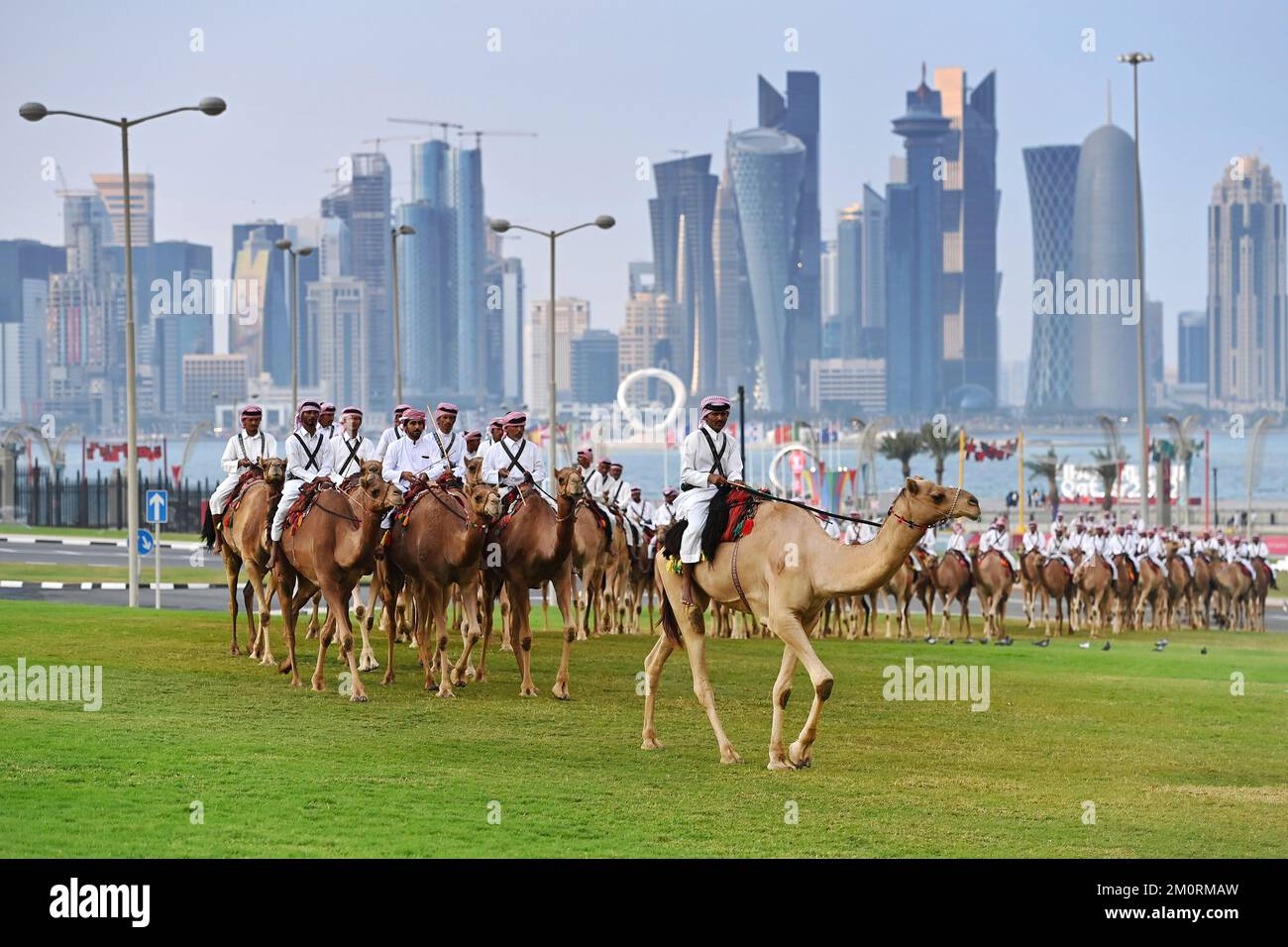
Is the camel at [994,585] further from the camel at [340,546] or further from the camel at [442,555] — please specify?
the camel at [340,546]

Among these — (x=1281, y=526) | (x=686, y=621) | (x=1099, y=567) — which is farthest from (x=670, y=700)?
(x=1281, y=526)

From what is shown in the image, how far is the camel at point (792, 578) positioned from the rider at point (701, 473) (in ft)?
0.69

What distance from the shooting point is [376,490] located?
19.5 metres

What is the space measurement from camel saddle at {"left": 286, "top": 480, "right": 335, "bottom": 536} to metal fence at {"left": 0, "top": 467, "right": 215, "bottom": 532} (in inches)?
2009

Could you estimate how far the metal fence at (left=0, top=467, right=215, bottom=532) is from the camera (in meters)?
73.1

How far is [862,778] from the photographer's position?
16.1 metres

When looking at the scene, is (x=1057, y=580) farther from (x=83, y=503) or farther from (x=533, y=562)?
(x=83, y=503)

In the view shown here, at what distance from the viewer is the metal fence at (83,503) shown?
73062 millimetres

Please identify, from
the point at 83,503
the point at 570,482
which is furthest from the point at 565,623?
the point at 83,503

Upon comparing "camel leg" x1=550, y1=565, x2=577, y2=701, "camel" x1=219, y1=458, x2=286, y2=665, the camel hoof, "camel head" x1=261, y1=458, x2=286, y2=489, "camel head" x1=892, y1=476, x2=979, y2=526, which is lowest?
the camel hoof

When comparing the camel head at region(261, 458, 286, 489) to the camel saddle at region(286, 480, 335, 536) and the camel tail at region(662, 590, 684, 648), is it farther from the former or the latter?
the camel tail at region(662, 590, 684, 648)

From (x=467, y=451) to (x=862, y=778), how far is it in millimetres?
10006

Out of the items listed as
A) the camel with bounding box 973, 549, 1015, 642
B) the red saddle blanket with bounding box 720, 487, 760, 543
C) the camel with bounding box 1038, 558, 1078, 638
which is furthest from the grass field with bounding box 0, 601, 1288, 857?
the camel with bounding box 1038, 558, 1078, 638

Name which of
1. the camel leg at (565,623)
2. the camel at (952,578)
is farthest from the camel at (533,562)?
the camel at (952,578)
